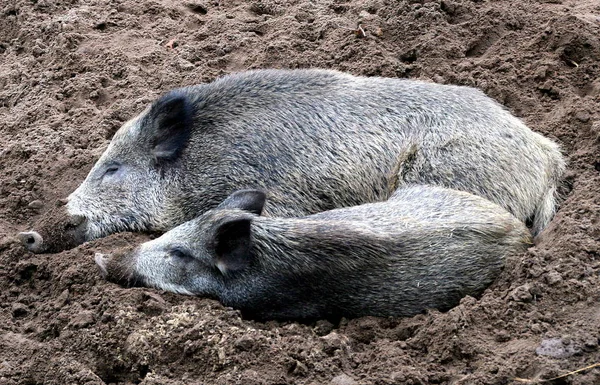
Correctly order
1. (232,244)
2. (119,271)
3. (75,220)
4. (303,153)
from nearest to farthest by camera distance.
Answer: (232,244) < (119,271) < (303,153) < (75,220)

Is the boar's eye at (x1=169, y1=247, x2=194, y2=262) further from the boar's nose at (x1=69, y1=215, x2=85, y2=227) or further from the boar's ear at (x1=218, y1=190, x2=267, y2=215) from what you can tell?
the boar's nose at (x1=69, y1=215, x2=85, y2=227)

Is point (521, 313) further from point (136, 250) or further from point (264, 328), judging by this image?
point (136, 250)

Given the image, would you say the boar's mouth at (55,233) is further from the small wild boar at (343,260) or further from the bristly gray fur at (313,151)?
the small wild boar at (343,260)

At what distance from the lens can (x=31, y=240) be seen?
6422 millimetres

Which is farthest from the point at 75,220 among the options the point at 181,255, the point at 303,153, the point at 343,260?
the point at 343,260

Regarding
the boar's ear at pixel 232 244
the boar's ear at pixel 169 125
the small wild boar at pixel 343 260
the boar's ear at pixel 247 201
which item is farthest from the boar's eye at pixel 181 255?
the boar's ear at pixel 169 125

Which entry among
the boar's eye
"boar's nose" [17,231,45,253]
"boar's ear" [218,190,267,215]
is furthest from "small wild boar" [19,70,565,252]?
the boar's eye

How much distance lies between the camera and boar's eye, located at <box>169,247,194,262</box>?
5926 mm

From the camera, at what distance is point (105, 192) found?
688 cm

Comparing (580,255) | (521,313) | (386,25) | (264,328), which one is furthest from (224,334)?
(386,25)

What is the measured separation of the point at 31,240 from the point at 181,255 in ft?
3.94

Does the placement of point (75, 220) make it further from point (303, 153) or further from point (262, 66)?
point (262, 66)

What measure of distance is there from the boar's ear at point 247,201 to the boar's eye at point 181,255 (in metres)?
0.38

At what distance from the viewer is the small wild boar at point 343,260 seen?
17.8ft
